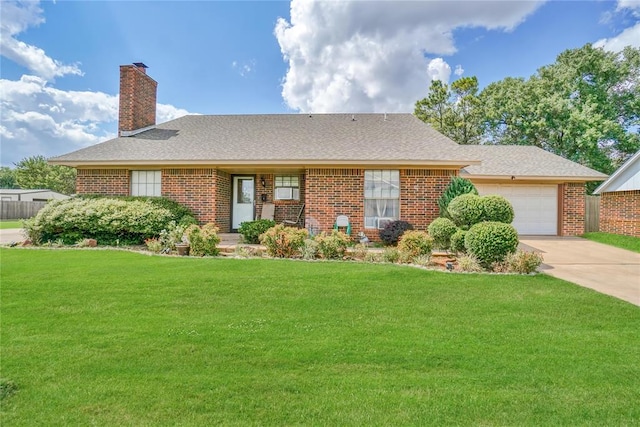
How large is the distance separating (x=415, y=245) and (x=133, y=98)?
1255 centimetres

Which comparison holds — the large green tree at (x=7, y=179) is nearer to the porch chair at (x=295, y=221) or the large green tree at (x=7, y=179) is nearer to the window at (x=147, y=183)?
the window at (x=147, y=183)

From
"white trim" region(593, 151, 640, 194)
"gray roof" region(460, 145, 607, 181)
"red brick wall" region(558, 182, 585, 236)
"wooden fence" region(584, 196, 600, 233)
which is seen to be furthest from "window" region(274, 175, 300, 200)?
"wooden fence" region(584, 196, 600, 233)

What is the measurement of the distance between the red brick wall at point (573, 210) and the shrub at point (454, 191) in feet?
22.7

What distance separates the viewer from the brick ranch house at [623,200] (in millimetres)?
12242

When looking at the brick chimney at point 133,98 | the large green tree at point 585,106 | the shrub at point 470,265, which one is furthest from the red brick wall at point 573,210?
the brick chimney at point 133,98

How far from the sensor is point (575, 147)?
2155cm

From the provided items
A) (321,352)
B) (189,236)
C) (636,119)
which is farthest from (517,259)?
(636,119)

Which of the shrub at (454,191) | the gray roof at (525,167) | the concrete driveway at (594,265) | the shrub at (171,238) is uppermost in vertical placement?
the gray roof at (525,167)

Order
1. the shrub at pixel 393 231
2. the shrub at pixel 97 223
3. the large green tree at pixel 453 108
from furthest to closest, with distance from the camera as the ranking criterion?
the large green tree at pixel 453 108 < the shrub at pixel 393 231 < the shrub at pixel 97 223

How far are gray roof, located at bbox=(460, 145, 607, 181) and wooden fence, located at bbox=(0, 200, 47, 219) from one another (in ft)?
107

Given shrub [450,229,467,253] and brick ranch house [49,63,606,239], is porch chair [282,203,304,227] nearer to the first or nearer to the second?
brick ranch house [49,63,606,239]

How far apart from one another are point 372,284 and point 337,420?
3381 millimetres

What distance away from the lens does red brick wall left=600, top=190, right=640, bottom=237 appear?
12.2m

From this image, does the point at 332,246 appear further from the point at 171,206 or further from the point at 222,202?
the point at 171,206
